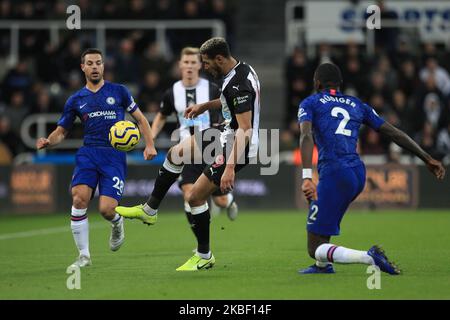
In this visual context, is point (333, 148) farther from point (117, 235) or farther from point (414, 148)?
point (117, 235)

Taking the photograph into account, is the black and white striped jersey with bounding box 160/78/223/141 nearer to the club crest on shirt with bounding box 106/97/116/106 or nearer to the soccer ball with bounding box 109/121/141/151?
the club crest on shirt with bounding box 106/97/116/106

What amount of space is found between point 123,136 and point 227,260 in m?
1.96

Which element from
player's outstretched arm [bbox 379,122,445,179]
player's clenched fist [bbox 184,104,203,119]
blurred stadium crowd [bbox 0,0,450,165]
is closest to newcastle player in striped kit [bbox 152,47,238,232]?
player's clenched fist [bbox 184,104,203,119]

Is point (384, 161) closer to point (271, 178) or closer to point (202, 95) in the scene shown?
point (271, 178)

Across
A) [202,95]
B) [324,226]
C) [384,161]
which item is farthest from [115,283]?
[384,161]

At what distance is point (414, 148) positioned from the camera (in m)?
10.3

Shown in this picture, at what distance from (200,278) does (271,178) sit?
1196 cm

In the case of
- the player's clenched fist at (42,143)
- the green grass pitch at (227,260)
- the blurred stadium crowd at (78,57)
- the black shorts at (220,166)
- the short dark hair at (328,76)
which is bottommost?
the green grass pitch at (227,260)

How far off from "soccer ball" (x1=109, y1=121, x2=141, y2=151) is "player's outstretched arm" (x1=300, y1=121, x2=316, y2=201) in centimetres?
225

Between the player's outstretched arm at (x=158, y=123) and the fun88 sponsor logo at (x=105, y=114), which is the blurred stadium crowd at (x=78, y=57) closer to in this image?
the player's outstretched arm at (x=158, y=123)

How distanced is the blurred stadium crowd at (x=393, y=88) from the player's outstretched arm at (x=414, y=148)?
11962mm

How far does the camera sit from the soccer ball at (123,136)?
38.1 ft

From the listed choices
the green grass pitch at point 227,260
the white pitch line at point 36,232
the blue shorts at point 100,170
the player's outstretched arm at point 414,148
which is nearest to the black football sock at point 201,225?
the green grass pitch at point 227,260

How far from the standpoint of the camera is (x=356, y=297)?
29.0ft
